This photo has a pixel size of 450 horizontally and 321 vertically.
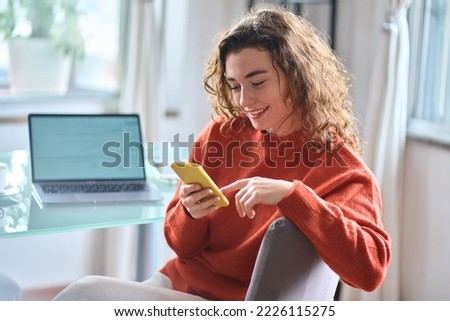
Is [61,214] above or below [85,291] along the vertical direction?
above

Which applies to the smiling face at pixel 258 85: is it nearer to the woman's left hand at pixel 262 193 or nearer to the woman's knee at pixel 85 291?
the woman's left hand at pixel 262 193

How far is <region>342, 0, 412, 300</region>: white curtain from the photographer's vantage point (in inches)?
108

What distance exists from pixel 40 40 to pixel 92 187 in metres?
1.16

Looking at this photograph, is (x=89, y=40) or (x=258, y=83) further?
(x=89, y=40)

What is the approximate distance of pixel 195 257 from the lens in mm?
1797

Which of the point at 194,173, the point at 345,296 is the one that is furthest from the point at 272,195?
the point at 345,296

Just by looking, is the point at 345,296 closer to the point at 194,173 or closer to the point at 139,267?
the point at 139,267

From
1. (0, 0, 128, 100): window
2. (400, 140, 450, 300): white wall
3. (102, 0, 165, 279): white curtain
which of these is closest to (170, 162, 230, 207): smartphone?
(400, 140, 450, 300): white wall

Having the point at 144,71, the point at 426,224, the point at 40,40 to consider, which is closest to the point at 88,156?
the point at 144,71

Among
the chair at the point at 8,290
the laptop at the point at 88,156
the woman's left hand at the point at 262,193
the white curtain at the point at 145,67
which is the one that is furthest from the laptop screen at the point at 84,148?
the white curtain at the point at 145,67

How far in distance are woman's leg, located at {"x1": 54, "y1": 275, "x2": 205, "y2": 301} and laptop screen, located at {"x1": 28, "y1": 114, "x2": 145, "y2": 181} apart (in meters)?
0.44

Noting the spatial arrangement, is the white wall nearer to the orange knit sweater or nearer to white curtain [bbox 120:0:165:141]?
white curtain [bbox 120:0:165:141]

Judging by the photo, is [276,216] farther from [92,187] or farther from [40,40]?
[40,40]

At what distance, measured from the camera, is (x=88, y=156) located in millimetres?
→ 2143
